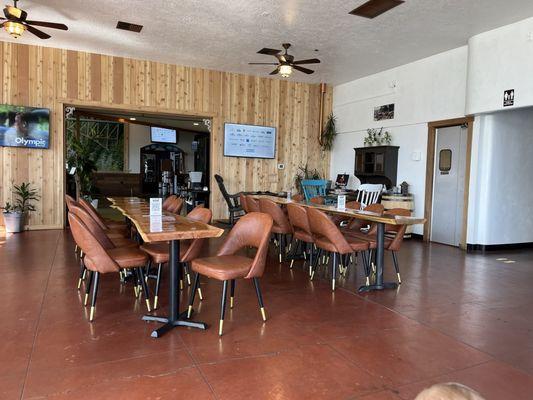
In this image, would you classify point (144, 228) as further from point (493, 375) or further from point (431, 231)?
point (431, 231)

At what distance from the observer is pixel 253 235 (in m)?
3.35

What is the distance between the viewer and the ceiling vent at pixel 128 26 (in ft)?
20.5

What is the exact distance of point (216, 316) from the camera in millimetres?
3240

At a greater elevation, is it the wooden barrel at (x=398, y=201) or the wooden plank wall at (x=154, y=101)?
the wooden plank wall at (x=154, y=101)

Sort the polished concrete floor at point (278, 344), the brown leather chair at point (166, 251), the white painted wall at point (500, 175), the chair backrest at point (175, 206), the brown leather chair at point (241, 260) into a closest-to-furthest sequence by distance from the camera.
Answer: the polished concrete floor at point (278, 344) → the brown leather chair at point (241, 260) → the brown leather chair at point (166, 251) → the chair backrest at point (175, 206) → the white painted wall at point (500, 175)

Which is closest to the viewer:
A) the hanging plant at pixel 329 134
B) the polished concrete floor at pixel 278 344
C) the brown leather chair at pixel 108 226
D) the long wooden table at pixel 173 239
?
the polished concrete floor at pixel 278 344

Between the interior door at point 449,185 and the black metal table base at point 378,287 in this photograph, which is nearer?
the black metal table base at point 378,287

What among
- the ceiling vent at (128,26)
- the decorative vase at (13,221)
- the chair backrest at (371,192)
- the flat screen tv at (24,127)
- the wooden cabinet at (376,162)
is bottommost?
the decorative vase at (13,221)

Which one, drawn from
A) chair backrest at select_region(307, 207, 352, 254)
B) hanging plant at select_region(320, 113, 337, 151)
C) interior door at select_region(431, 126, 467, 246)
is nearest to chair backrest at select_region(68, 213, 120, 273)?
chair backrest at select_region(307, 207, 352, 254)

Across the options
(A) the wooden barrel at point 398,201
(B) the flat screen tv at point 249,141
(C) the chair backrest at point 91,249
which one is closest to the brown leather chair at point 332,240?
(C) the chair backrest at point 91,249

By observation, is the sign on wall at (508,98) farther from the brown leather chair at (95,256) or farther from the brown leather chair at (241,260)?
the brown leather chair at (95,256)

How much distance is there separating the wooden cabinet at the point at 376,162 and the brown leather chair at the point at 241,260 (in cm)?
558

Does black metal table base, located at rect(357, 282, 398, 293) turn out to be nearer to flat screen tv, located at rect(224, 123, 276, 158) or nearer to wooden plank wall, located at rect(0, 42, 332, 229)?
wooden plank wall, located at rect(0, 42, 332, 229)

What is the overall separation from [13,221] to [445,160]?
8.10 meters
